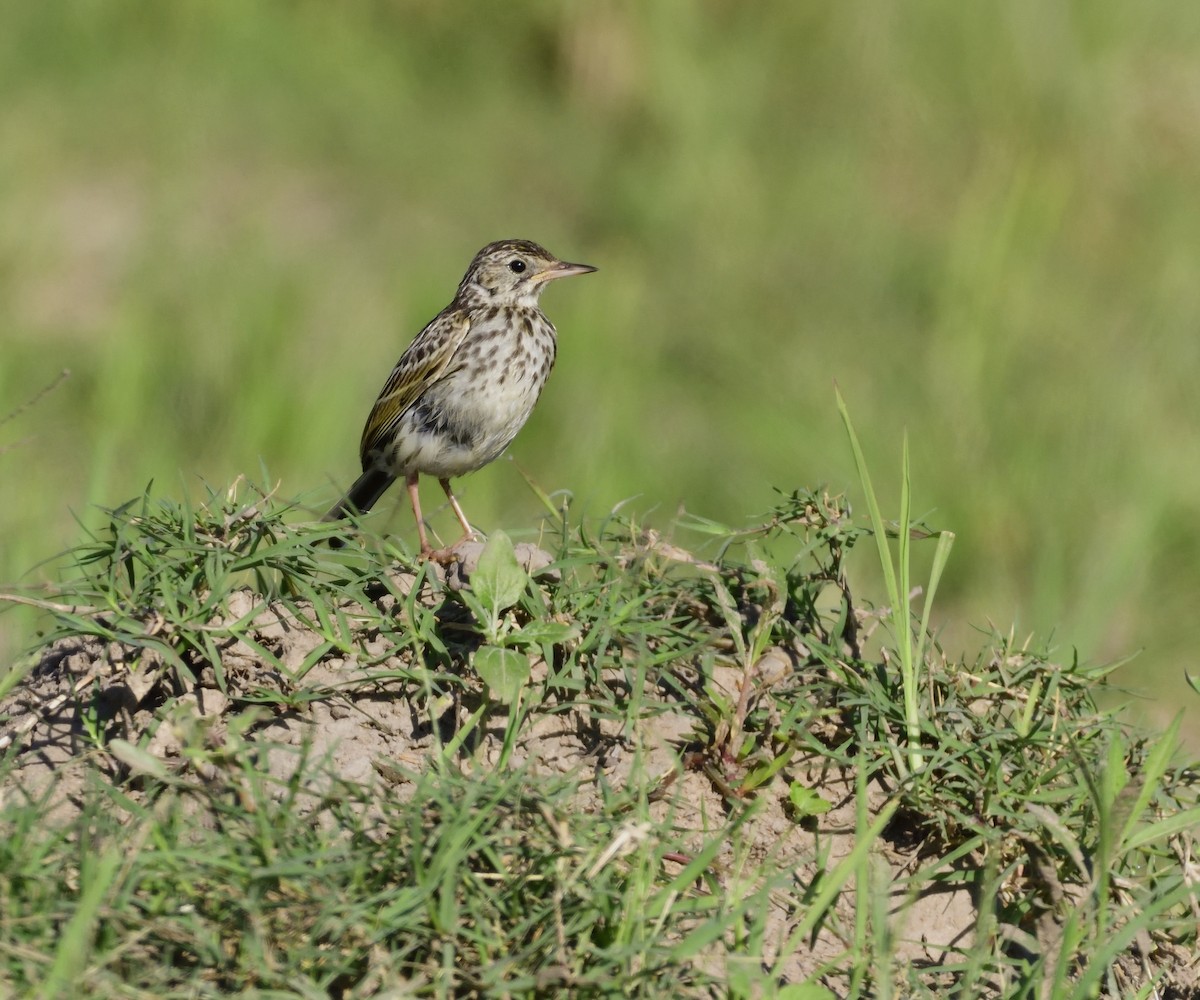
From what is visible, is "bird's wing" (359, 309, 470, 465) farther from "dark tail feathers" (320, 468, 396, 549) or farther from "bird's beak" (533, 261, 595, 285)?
"bird's beak" (533, 261, 595, 285)

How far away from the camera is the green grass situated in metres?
2.86

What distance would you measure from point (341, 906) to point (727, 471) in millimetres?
5908

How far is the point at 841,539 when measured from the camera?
12.5 feet

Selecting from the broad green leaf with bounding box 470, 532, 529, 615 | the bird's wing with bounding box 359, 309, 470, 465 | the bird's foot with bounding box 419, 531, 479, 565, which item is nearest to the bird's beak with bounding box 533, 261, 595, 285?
the bird's wing with bounding box 359, 309, 470, 465

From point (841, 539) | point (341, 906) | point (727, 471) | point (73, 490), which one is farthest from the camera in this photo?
point (727, 471)

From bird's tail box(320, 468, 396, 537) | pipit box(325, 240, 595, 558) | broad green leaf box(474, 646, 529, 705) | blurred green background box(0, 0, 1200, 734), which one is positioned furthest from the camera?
blurred green background box(0, 0, 1200, 734)

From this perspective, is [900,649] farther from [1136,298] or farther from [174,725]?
[1136,298]

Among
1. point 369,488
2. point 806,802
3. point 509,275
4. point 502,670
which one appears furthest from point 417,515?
point 806,802

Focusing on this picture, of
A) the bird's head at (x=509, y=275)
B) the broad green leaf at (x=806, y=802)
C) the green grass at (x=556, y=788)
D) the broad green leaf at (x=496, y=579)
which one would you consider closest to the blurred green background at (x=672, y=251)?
the bird's head at (x=509, y=275)

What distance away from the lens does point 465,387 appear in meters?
5.46

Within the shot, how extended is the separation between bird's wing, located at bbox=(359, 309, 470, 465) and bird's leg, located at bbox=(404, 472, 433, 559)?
162 millimetres

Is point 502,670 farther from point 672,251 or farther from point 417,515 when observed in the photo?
point 672,251

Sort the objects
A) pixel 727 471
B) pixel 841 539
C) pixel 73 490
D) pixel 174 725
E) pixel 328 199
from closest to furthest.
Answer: pixel 174 725, pixel 841 539, pixel 73 490, pixel 727 471, pixel 328 199

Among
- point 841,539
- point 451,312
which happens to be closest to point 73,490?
point 451,312
